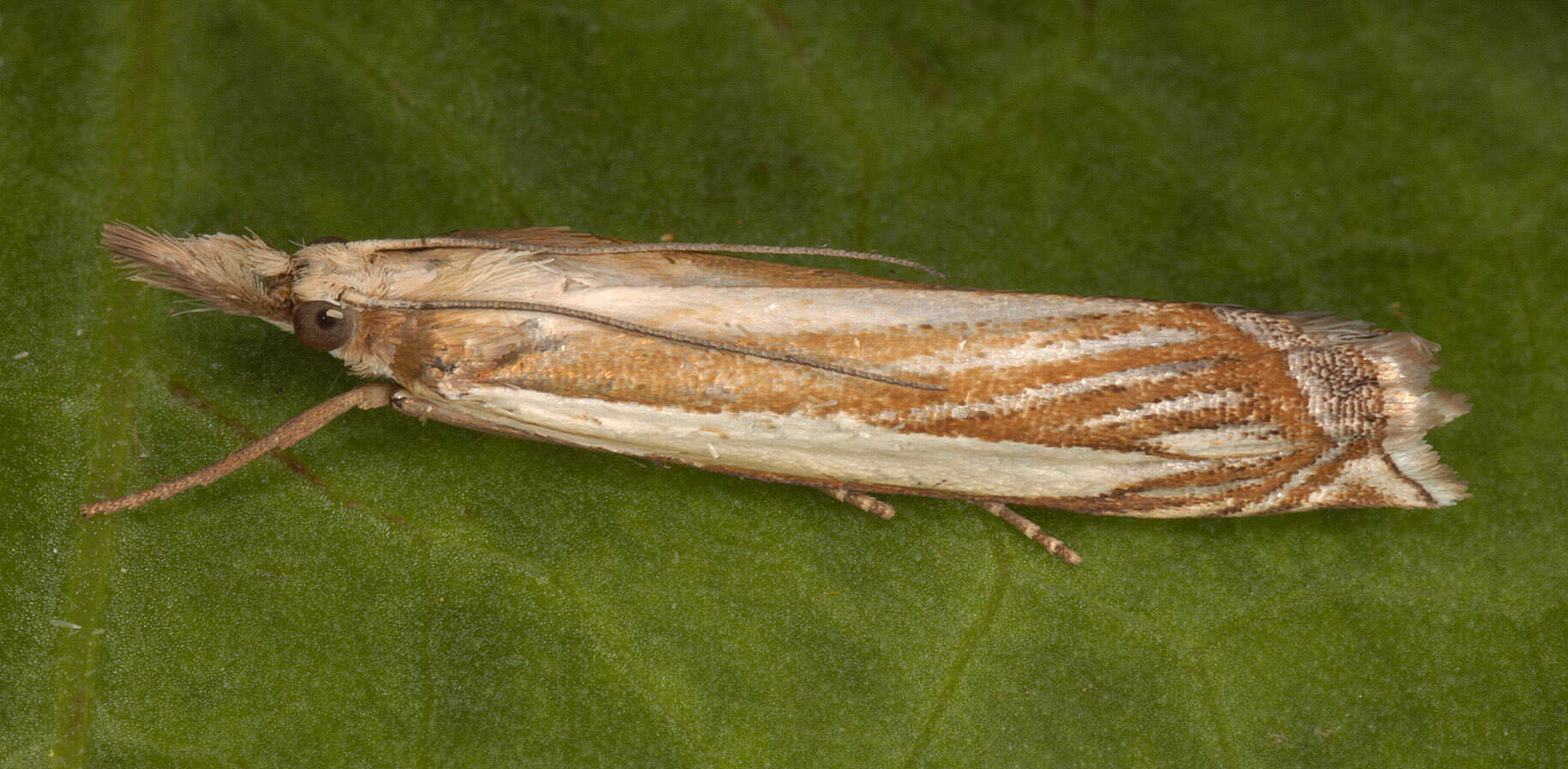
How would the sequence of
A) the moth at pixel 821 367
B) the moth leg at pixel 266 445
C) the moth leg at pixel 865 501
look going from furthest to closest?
the moth leg at pixel 865 501
the moth leg at pixel 266 445
the moth at pixel 821 367

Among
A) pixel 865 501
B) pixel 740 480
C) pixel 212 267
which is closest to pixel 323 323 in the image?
pixel 212 267

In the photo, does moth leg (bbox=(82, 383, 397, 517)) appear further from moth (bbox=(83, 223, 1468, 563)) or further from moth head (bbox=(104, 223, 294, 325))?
moth head (bbox=(104, 223, 294, 325))

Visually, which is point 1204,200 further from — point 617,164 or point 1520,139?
point 617,164

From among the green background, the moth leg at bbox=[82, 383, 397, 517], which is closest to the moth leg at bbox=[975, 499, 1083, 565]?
the green background

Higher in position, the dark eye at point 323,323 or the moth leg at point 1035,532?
the dark eye at point 323,323

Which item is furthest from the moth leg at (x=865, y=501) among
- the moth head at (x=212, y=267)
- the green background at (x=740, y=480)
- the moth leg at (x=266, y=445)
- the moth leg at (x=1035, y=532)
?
the moth head at (x=212, y=267)

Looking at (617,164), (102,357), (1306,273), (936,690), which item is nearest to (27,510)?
(102,357)

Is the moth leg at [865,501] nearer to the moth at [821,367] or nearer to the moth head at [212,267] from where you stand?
the moth at [821,367]
